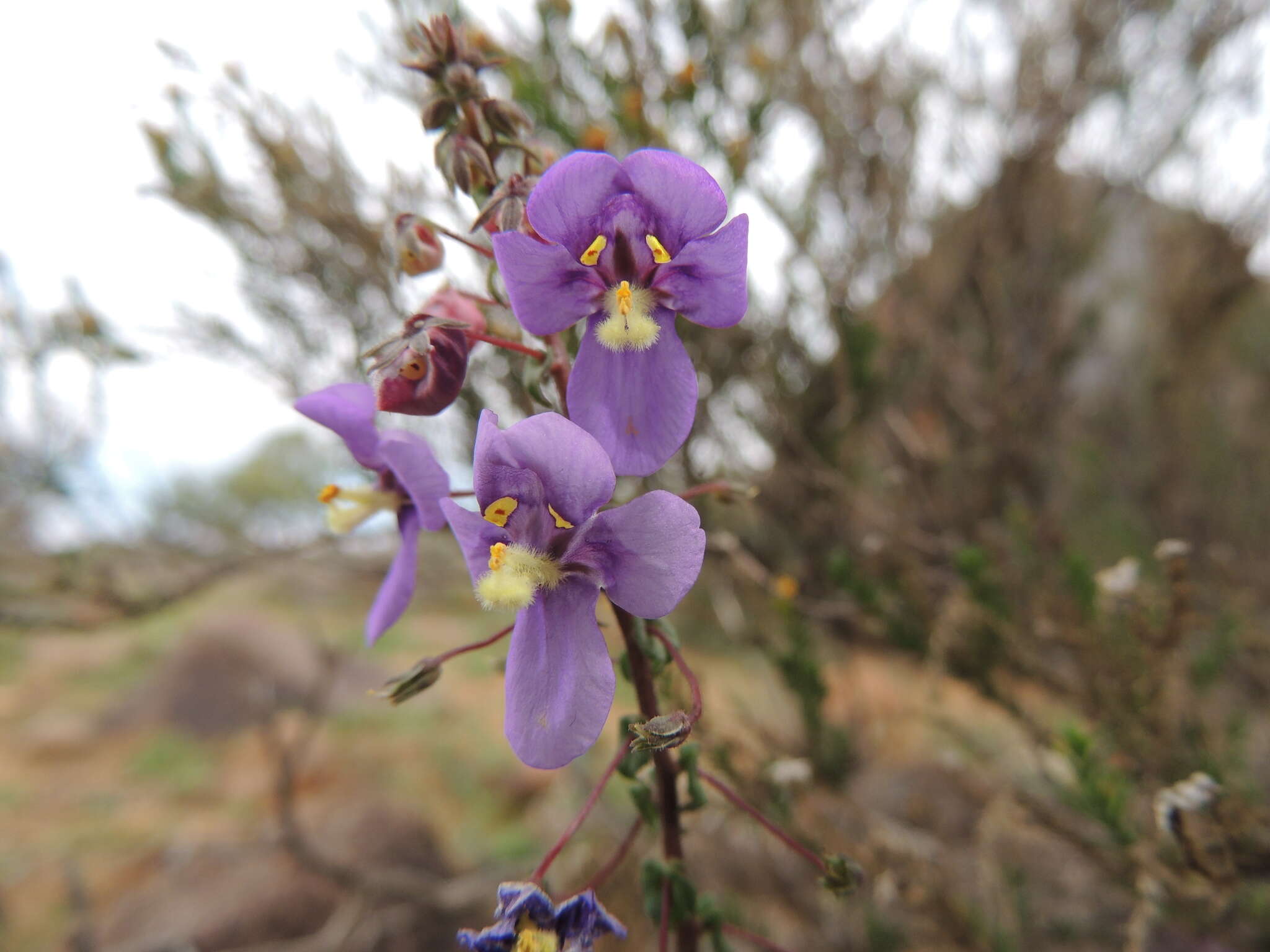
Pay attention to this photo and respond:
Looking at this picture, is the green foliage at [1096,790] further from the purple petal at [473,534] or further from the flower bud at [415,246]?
the flower bud at [415,246]

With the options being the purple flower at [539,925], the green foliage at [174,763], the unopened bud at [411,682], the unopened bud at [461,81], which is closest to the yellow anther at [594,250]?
the unopened bud at [461,81]

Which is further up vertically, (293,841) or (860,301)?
(860,301)

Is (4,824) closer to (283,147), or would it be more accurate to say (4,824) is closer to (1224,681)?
(283,147)

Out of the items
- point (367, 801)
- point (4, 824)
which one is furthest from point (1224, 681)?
point (4, 824)

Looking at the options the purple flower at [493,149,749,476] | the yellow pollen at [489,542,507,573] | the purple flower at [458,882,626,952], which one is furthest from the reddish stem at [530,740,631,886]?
the purple flower at [493,149,749,476]

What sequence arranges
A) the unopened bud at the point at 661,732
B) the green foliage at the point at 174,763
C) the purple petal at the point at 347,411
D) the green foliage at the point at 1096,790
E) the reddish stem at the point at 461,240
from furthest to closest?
the green foliage at the point at 174,763, the green foliage at the point at 1096,790, the purple petal at the point at 347,411, the reddish stem at the point at 461,240, the unopened bud at the point at 661,732

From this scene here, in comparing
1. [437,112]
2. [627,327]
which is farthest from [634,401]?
[437,112]
